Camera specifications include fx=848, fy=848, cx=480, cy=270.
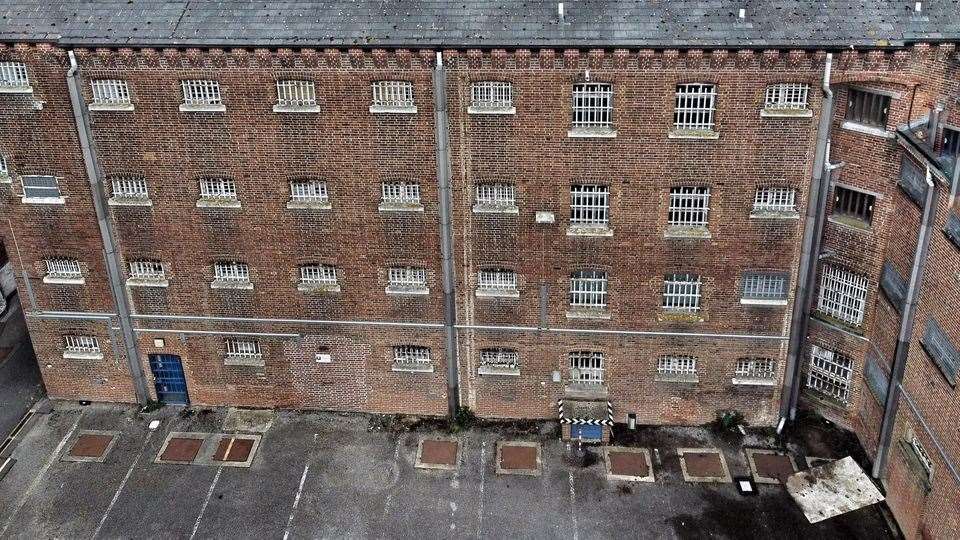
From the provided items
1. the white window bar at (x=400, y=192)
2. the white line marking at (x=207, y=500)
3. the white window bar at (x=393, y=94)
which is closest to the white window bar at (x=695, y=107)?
the white window bar at (x=393, y=94)

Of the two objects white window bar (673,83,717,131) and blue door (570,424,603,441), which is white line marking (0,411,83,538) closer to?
blue door (570,424,603,441)

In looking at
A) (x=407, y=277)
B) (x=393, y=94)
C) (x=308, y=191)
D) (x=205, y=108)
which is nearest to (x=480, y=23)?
(x=393, y=94)

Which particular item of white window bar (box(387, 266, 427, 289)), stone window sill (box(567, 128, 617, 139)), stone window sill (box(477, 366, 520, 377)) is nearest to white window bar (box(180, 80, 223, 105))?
white window bar (box(387, 266, 427, 289))

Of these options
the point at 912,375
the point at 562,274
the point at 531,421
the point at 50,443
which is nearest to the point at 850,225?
the point at 912,375

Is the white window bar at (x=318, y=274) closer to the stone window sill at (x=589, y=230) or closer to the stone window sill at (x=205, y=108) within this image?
the stone window sill at (x=205, y=108)

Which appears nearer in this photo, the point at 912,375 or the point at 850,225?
the point at 912,375

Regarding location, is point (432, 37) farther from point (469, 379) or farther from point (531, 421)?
point (531, 421)

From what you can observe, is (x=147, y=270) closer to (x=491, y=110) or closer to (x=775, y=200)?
(x=491, y=110)
